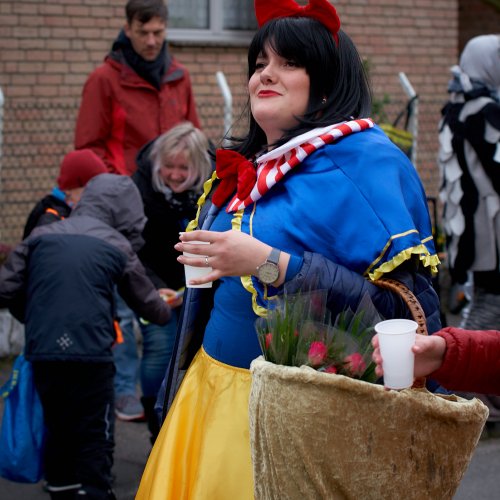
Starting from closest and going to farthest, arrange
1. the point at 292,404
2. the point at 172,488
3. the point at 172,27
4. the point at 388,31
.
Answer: the point at 292,404 < the point at 172,488 < the point at 172,27 < the point at 388,31

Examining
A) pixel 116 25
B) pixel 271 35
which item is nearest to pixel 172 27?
pixel 116 25

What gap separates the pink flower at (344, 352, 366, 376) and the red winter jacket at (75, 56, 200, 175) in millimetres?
4203

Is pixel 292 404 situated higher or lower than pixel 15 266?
higher

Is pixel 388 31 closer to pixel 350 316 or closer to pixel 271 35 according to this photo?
pixel 271 35

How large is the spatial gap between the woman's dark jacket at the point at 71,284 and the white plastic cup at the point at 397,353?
2.19 meters

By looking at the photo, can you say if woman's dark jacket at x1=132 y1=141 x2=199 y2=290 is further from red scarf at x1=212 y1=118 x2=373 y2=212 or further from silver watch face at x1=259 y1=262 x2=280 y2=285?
silver watch face at x1=259 y1=262 x2=280 y2=285

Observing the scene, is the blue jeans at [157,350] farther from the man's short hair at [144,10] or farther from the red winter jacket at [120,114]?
the man's short hair at [144,10]

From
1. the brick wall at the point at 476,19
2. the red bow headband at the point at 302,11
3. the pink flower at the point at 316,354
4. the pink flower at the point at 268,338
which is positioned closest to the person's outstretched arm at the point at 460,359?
the pink flower at the point at 316,354

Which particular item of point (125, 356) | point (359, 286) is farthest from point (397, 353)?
point (125, 356)

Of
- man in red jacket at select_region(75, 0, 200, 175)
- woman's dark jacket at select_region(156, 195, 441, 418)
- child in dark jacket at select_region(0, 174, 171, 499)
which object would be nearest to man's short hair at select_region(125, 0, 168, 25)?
man in red jacket at select_region(75, 0, 200, 175)

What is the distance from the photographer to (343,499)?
231 centimetres

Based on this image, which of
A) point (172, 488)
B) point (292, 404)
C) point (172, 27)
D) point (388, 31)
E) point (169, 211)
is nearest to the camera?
point (292, 404)

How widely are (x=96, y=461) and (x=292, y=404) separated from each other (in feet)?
7.39

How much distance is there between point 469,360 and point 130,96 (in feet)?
14.9
